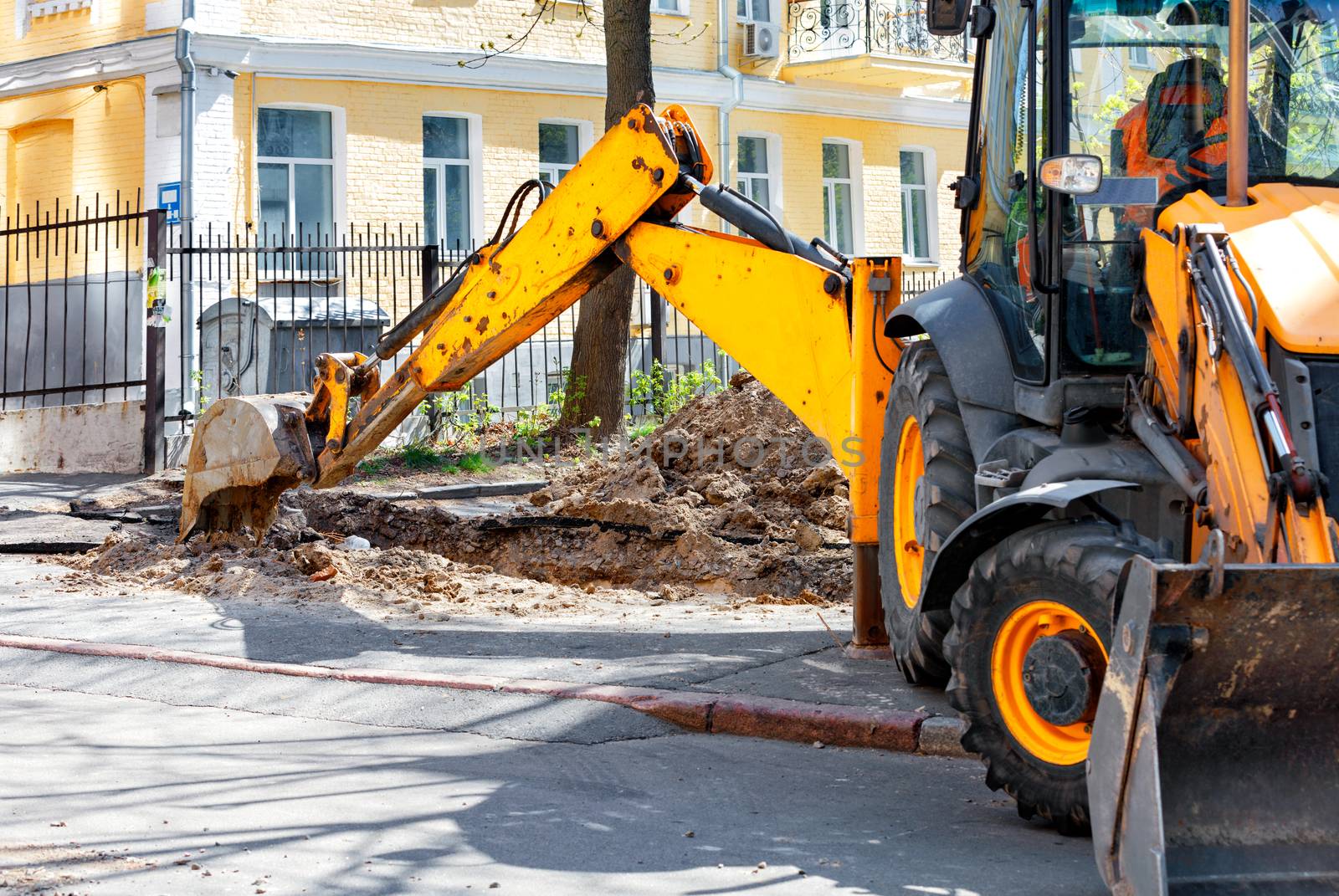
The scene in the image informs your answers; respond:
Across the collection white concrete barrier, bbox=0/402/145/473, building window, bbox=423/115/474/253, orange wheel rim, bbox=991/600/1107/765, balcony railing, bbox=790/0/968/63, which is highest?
balcony railing, bbox=790/0/968/63

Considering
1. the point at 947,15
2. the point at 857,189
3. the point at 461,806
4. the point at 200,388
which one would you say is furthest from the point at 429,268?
the point at 461,806

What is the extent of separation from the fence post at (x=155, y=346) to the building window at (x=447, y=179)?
7.07 m

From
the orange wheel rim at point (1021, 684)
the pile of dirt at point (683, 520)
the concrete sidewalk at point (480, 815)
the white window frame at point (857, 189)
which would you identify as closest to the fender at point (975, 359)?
the concrete sidewalk at point (480, 815)

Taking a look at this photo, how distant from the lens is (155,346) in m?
16.1

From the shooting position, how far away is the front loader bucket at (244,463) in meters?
9.95

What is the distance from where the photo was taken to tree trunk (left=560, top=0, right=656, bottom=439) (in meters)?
16.6

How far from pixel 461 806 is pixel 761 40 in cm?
2184

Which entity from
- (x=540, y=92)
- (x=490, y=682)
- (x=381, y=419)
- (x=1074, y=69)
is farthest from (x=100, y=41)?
(x=1074, y=69)

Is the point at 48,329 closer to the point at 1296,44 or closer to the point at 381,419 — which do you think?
the point at 381,419

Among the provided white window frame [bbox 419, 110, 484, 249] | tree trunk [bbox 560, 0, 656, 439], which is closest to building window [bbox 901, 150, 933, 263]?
white window frame [bbox 419, 110, 484, 249]

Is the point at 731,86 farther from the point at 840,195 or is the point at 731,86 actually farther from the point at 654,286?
the point at 654,286

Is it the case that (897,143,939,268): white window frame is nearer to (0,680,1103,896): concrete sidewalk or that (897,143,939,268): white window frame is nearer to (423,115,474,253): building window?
(423,115,474,253): building window

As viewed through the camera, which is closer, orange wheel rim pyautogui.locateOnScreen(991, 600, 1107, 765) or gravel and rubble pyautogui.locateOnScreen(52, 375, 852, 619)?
orange wheel rim pyautogui.locateOnScreen(991, 600, 1107, 765)

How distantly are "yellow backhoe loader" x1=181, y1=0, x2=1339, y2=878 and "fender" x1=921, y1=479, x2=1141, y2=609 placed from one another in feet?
0.04
